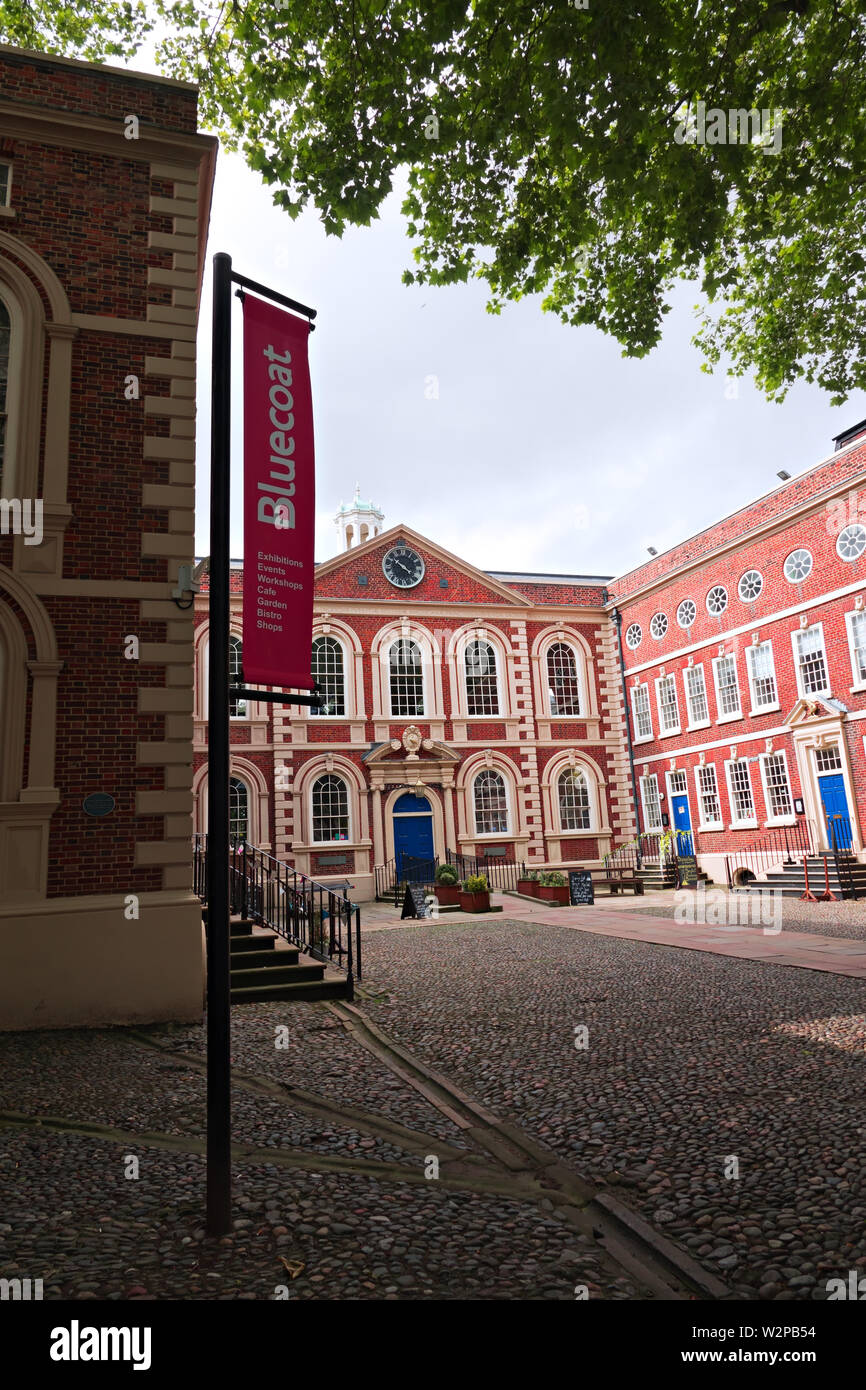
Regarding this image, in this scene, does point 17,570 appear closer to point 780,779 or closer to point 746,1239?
point 746,1239

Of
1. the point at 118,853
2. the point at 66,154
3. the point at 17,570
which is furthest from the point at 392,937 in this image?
the point at 66,154

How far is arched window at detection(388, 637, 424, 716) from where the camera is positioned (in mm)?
26250

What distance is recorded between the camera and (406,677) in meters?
26.5

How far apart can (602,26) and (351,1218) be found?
906 cm

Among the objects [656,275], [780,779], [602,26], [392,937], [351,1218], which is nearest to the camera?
[351,1218]

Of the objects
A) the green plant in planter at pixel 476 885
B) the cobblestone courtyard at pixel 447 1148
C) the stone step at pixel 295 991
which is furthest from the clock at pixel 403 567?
the cobblestone courtyard at pixel 447 1148

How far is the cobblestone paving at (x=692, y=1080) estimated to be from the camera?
359 centimetres

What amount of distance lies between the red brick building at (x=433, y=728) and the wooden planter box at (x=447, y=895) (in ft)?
15.8

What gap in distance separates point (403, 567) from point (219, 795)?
77.8ft

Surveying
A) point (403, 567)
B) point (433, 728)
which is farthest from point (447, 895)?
point (403, 567)

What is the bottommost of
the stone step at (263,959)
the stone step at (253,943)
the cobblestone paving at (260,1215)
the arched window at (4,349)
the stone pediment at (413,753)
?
the cobblestone paving at (260,1215)

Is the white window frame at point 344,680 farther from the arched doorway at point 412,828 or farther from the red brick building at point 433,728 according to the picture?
the arched doorway at point 412,828

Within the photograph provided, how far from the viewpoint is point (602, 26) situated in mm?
6844

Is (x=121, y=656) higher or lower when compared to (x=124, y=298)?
lower
